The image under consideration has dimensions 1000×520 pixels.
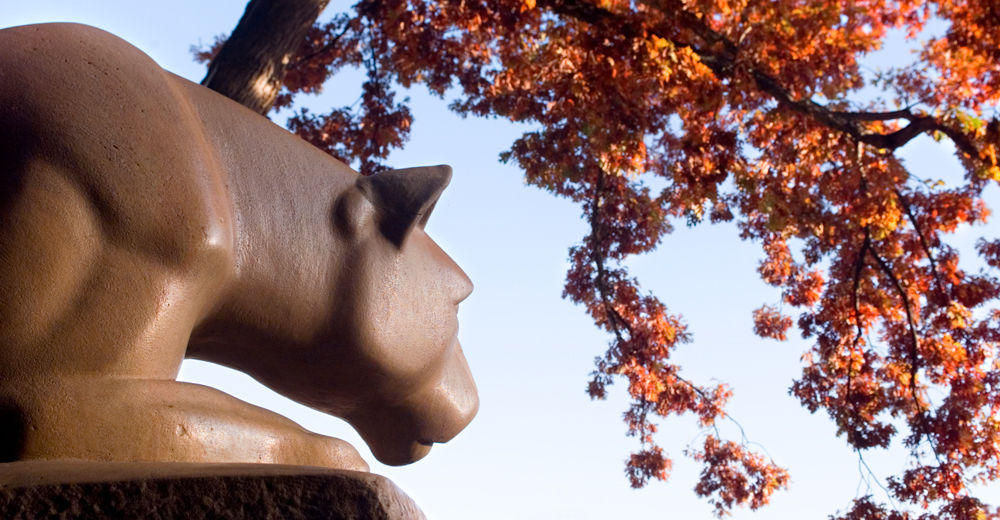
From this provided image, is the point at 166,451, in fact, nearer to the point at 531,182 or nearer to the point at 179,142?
the point at 179,142

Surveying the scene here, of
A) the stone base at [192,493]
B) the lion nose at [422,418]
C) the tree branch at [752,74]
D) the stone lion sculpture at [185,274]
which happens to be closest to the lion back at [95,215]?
the stone lion sculpture at [185,274]

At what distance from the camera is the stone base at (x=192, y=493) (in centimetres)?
121

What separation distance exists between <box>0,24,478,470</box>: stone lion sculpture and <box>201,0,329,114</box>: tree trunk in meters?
2.03

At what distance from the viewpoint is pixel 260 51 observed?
13.3 feet

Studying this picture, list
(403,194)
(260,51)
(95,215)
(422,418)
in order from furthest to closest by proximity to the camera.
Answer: (260,51) → (422,418) → (403,194) → (95,215)

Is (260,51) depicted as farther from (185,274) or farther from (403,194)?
(185,274)

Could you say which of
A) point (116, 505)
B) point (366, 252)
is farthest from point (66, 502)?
point (366, 252)

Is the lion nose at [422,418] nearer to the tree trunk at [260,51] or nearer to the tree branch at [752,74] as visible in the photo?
the tree trunk at [260,51]

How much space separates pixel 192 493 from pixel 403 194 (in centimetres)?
101

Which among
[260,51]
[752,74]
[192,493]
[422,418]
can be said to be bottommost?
[192,493]

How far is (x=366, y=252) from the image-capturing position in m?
2.02

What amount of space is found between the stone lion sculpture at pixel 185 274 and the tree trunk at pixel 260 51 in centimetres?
203

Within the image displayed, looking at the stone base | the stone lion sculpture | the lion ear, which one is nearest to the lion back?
the stone lion sculpture

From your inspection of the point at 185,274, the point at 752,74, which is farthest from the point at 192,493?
the point at 752,74
